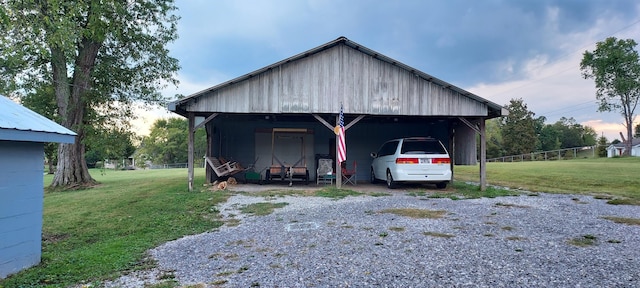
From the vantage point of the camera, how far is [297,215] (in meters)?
7.34

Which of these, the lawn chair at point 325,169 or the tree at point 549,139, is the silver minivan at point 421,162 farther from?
the tree at point 549,139

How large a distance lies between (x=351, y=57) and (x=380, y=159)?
12.4 feet

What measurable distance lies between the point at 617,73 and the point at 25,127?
5148 centimetres

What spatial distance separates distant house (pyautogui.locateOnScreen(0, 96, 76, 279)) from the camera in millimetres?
4082

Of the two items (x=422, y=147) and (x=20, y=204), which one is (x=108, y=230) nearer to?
(x=20, y=204)

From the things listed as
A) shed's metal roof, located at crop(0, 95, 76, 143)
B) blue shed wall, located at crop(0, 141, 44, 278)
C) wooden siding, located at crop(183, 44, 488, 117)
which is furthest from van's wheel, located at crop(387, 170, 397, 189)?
blue shed wall, located at crop(0, 141, 44, 278)

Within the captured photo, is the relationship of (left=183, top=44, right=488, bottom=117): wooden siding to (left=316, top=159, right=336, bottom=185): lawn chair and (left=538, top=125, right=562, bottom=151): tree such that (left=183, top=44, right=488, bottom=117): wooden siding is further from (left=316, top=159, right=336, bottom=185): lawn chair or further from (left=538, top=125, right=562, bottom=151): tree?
(left=538, top=125, right=562, bottom=151): tree

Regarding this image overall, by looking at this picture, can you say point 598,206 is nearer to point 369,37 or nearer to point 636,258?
point 636,258

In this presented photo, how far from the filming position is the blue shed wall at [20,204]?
4.10 meters

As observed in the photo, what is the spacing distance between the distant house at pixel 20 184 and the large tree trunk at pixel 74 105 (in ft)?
39.2

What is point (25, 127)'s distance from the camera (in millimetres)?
4172

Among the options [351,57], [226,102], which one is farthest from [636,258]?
[226,102]

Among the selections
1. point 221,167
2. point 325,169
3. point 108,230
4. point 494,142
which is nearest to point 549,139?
point 494,142

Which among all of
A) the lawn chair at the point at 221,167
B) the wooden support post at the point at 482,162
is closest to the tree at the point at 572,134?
the wooden support post at the point at 482,162
